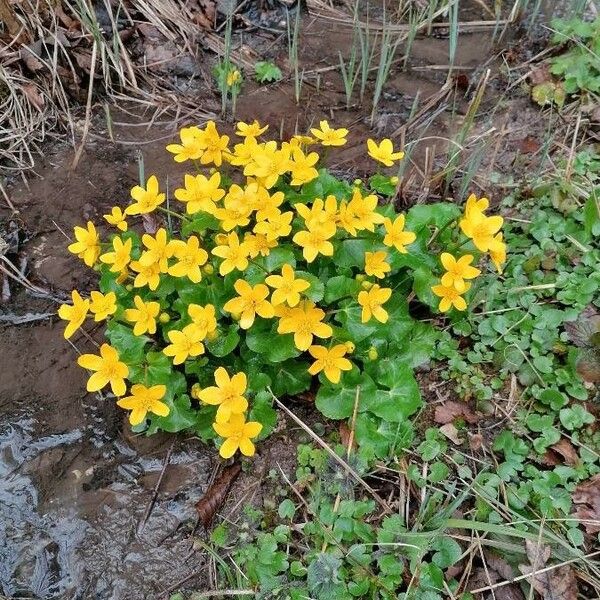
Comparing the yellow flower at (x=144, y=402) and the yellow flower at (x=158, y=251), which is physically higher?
the yellow flower at (x=158, y=251)

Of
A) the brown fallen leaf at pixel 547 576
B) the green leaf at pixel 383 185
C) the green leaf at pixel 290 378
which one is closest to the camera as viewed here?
the brown fallen leaf at pixel 547 576

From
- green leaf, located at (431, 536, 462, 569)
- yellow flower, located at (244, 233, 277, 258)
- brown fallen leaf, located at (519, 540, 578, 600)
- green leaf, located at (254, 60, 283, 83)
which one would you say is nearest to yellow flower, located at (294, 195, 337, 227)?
yellow flower, located at (244, 233, 277, 258)

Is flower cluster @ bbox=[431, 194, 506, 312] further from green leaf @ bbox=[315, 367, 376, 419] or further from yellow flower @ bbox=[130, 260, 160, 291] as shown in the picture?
yellow flower @ bbox=[130, 260, 160, 291]

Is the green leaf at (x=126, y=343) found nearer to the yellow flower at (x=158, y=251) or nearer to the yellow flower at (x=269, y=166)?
the yellow flower at (x=158, y=251)

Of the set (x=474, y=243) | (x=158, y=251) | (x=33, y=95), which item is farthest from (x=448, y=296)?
(x=33, y=95)

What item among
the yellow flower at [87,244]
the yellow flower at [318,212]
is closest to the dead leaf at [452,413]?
the yellow flower at [318,212]

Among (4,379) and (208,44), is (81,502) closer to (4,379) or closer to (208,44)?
(4,379)

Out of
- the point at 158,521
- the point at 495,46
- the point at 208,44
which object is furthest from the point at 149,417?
the point at 495,46
